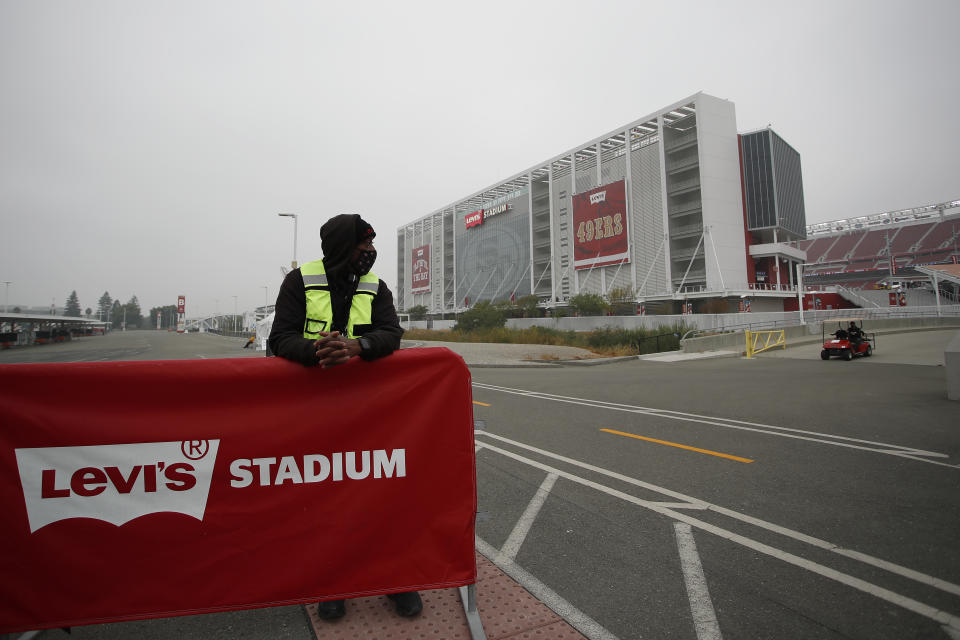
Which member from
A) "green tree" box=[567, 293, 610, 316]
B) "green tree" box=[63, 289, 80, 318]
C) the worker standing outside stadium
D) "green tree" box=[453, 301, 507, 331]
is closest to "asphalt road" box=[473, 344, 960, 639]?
the worker standing outside stadium

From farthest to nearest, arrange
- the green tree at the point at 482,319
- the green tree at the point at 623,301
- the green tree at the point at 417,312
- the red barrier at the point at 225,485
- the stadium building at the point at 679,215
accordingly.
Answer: the green tree at the point at 417,312 < the green tree at the point at 623,301 < the stadium building at the point at 679,215 < the green tree at the point at 482,319 < the red barrier at the point at 225,485

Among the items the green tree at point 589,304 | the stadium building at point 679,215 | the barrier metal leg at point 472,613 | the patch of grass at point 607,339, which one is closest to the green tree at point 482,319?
the patch of grass at point 607,339

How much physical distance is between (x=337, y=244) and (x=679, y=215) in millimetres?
52972

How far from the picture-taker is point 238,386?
2.21 metres

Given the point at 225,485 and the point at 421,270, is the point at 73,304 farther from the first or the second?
the point at 225,485

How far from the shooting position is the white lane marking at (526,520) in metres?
3.06

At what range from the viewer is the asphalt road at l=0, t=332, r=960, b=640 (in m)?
2.29

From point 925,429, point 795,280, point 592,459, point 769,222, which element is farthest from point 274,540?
point 795,280

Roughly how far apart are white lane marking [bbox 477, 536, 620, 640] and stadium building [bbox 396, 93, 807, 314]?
45058 millimetres

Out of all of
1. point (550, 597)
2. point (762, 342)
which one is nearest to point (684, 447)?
point (550, 597)

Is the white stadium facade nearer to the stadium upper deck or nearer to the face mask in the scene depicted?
the stadium upper deck

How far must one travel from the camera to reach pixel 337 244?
2494mm

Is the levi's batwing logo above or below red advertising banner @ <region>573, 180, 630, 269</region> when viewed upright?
below

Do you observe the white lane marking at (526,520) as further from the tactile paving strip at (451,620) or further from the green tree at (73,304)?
the green tree at (73,304)
